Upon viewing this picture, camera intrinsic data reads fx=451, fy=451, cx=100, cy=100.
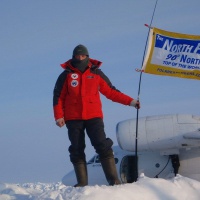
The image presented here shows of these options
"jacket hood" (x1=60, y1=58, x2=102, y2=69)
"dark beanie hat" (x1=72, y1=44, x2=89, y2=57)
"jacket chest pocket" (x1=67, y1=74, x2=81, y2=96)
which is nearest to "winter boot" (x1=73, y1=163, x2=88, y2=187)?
"jacket chest pocket" (x1=67, y1=74, x2=81, y2=96)

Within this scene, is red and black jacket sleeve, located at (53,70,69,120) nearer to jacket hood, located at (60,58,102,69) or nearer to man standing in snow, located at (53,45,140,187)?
man standing in snow, located at (53,45,140,187)

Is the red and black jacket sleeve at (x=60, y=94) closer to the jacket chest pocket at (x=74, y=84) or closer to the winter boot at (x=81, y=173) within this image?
the jacket chest pocket at (x=74, y=84)

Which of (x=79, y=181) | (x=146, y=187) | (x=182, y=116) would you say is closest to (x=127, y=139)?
(x=182, y=116)

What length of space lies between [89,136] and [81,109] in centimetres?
50

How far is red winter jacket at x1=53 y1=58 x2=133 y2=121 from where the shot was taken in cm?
766

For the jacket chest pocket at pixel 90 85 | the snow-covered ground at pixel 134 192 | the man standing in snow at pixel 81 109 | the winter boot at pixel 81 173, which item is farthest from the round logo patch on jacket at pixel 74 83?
the snow-covered ground at pixel 134 192

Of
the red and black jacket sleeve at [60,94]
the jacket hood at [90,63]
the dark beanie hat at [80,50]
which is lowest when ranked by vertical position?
the red and black jacket sleeve at [60,94]

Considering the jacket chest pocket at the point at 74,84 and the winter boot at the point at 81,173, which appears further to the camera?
the winter boot at the point at 81,173

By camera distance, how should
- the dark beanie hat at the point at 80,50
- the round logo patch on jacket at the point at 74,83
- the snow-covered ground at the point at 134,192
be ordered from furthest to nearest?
the dark beanie hat at the point at 80,50, the round logo patch on jacket at the point at 74,83, the snow-covered ground at the point at 134,192

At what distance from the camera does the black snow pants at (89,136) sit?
767 cm

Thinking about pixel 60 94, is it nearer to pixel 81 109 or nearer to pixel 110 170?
pixel 81 109

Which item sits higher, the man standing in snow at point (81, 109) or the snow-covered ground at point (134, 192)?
the man standing in snow at point (81, 109)

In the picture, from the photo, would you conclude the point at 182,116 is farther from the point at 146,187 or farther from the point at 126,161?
the point at 146,187

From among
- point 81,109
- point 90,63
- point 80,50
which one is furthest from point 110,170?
point 80,50
